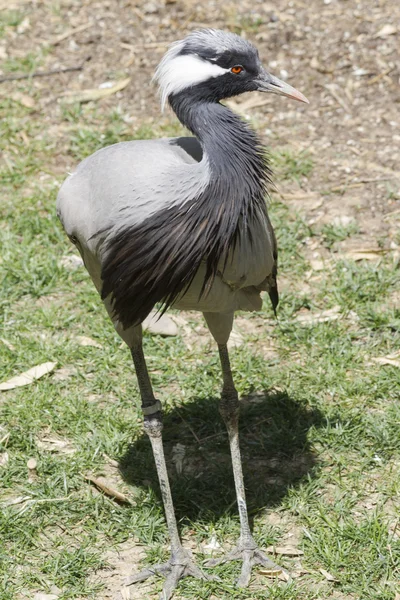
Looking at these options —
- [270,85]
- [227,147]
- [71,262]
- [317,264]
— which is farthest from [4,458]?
[317,264]

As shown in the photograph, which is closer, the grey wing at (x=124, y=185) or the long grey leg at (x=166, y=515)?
the grey wing at (x=124, y=185)

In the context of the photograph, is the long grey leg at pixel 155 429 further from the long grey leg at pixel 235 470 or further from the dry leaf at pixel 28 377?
the dry leaf at pixel 28 377

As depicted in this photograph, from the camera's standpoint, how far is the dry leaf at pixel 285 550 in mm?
4242

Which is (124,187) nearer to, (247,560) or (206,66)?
(206,66)

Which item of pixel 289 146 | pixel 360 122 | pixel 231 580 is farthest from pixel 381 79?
pixel 231 580

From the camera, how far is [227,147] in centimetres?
380

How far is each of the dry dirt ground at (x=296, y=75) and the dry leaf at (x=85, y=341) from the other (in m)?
1.72

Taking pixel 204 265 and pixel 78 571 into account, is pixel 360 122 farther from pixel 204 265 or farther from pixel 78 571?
pixel 78 571

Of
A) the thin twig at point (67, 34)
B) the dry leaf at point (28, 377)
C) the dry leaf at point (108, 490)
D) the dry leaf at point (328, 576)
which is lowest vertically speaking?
the dry leaf at point (328, 576)

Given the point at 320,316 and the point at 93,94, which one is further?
the point at 93,94

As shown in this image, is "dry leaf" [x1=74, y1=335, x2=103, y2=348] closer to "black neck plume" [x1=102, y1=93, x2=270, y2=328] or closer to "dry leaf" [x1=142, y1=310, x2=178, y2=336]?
"dry leaf" [x1=142, y1=310, x2=178, y2=336]

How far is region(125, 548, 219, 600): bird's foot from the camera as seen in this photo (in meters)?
4.12

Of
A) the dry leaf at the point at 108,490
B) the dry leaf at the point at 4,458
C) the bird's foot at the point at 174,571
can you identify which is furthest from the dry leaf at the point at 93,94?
the bird's foot at the point at 174,571

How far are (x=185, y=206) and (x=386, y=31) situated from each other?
494 cm
